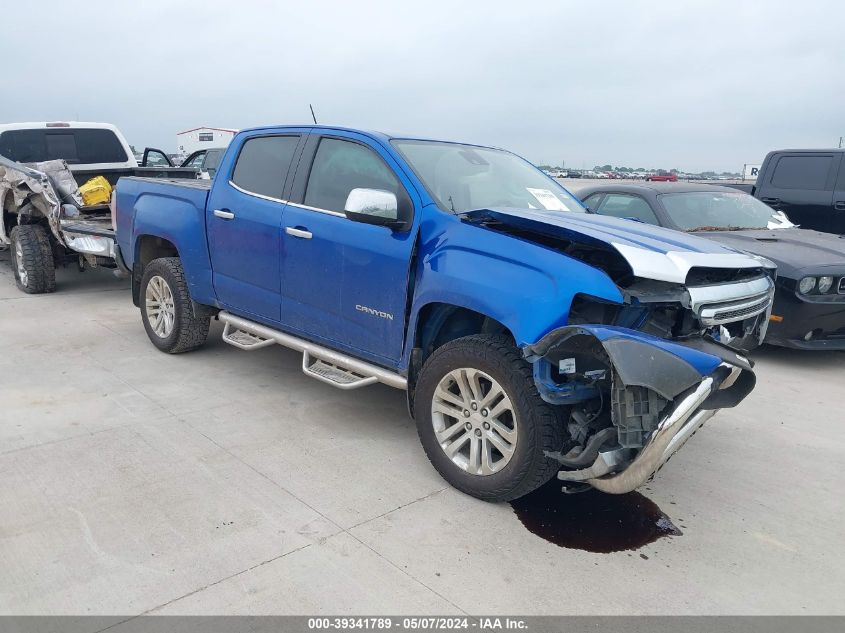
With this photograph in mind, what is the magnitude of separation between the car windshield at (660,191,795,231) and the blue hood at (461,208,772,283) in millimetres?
3151

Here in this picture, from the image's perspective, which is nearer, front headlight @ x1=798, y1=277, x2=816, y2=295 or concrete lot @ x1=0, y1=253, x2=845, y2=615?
concrete lot @ x1=0, y1=253, x2=845, y2=615

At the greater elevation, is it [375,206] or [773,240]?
[375,206]

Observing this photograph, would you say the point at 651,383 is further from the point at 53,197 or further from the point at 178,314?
the point at 53,197

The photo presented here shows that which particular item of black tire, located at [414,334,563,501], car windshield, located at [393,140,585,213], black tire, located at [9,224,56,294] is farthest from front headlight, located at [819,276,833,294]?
black tire, located at [9,224,56,294]

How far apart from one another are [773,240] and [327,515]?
17.1 ft

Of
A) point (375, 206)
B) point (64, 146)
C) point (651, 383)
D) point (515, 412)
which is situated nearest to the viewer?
point (651, 383)

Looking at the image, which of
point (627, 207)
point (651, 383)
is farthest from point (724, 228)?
point (651, 383)

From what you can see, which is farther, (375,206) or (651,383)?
(375,206)

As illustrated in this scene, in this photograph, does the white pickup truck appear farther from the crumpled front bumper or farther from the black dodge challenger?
the black dodge challenger

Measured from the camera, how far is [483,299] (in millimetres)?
3293

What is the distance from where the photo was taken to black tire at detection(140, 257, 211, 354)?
543 cm

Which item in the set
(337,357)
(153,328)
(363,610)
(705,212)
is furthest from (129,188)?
(705,212)

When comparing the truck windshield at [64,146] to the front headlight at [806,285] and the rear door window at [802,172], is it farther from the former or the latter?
the rear door window at [802,172]
